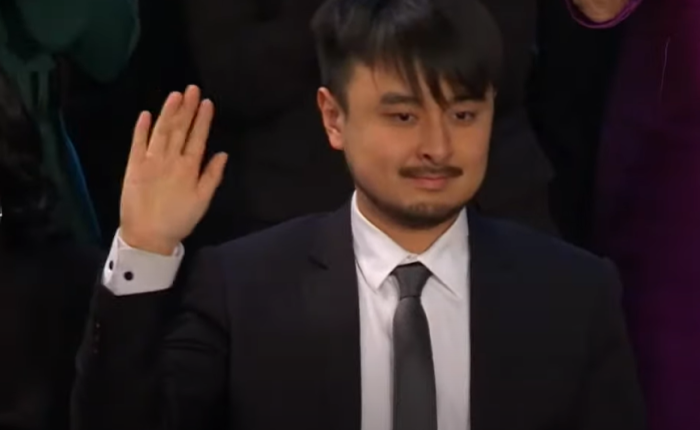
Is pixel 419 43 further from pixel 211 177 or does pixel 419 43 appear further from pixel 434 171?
pixel 211 177

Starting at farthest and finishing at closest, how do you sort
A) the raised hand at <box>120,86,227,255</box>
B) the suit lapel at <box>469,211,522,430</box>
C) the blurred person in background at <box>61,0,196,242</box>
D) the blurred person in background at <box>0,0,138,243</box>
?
the blurred person in background at <box>61,0,196,242</box> < the blurred person in background at <box>0,0,138,243</box> < the suit lapel at <box>469,211,522,430</box> < the raised hand at <box>120,86,227,255</box>

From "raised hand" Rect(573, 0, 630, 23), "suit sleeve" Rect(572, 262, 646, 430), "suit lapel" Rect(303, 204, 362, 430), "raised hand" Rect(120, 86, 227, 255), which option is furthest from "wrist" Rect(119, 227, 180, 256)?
"raised hand" Rect(573, 0, 630, 23)

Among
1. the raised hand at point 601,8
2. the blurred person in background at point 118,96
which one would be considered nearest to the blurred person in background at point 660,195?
the raised hand at point 601,8

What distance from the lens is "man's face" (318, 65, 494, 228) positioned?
136 cm

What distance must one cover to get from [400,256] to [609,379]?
0.21 metres

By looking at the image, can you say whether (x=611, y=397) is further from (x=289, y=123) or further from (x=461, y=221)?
(x=289, y=123)

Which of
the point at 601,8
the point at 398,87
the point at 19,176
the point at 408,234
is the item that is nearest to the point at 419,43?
the point at 398,87

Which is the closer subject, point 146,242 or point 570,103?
point 146,242

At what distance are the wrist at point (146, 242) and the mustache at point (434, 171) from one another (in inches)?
8.2

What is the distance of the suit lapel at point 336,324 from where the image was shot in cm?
140

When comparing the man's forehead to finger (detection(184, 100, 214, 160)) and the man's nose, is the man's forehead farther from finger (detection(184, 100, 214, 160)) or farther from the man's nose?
finger (detection(184, 100, 214, 160))

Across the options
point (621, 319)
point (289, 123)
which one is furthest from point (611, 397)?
point (289, 123)

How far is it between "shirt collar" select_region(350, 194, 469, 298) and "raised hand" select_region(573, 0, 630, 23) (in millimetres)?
268

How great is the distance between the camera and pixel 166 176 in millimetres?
1303
